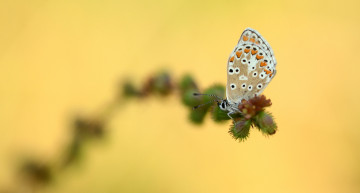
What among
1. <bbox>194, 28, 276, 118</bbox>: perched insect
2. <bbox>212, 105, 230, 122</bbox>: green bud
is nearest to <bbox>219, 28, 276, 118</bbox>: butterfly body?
<bbox>194, 28, 276, 118</bbox>: perched insect

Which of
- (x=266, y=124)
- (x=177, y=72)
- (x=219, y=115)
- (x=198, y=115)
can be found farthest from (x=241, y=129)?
(x=177, y=72)

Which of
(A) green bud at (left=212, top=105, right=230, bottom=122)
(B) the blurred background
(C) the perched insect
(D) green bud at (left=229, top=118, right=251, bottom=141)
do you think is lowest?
(D) green bud at (left=229, top=118, right=251, bottom=141)

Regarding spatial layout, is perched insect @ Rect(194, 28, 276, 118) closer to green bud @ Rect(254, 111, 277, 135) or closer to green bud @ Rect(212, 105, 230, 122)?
green bud @ Rect(212, 105, 230, 122)

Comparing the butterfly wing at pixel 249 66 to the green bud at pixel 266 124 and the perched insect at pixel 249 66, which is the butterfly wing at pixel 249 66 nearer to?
the perched insect at pixel 249 66

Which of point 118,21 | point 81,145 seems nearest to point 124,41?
point 118,21

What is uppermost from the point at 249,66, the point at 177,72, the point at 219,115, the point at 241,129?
the point at 177,72

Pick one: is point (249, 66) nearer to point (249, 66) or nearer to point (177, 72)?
point (249, 66)
